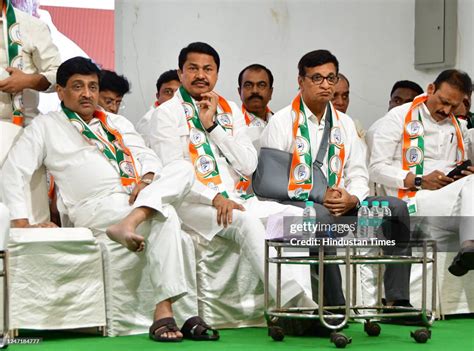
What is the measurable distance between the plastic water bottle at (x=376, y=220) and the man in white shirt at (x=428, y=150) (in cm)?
59

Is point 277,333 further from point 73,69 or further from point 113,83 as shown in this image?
point 113,83

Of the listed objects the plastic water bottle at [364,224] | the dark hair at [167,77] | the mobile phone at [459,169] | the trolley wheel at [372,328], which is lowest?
the trolley wheel at [372,328]

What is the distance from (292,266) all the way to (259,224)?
256 millimetres

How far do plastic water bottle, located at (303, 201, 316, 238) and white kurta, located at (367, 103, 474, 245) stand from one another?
3.19 feet

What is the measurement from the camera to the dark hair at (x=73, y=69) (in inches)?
202

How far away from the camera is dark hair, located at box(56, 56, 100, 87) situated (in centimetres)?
513

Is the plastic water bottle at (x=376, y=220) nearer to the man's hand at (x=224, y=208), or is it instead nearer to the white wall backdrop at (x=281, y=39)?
the man's hand at (x=224, y=208)

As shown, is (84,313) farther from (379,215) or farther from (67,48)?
(67,48)

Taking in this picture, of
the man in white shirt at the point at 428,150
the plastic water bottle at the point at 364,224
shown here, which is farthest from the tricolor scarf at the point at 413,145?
the plastic water bottle at the point at 364,224

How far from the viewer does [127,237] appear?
4.41 m

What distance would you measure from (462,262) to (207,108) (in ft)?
4.93

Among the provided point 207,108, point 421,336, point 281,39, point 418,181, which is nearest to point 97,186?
point 207,108

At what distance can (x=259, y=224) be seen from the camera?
4.92m

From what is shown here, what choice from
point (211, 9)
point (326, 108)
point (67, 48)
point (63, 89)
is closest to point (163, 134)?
point (63, 89)
